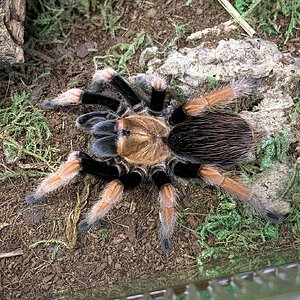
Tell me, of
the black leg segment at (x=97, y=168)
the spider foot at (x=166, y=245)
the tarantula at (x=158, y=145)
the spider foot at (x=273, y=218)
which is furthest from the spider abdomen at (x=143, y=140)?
the spider foot at (x=273, y=218)

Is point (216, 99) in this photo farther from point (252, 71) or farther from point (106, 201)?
point (106, 201)

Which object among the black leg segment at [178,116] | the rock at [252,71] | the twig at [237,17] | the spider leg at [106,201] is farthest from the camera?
the twig at [237,17]

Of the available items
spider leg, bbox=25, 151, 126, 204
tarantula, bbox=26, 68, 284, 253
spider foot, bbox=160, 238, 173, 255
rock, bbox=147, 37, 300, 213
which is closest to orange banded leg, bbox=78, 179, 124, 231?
tarantula, bbox=26, 68, 284, 253

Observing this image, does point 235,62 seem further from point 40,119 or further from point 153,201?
point 40,119

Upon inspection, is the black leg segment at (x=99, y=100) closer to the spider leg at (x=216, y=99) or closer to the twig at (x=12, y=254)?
the spider leg at (x=216, y=99)

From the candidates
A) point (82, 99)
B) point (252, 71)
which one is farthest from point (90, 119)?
point (252, 71)

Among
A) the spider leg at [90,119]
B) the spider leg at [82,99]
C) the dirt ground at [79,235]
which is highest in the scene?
the spider leg at [82,99]

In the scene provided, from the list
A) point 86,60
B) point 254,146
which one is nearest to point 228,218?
point 254,146
